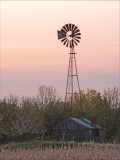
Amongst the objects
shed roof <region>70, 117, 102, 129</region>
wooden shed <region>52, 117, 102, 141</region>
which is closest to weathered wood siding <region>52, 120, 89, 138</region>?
wooden shed <region>52, 117, 102, 141</region>

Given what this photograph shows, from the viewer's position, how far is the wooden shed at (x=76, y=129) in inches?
1834

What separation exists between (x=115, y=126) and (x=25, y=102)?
11.5 meters

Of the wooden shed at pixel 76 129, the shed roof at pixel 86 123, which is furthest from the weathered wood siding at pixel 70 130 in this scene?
the shed roof at pixel 86 123

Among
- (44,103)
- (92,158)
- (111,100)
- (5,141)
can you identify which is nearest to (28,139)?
(5,141)

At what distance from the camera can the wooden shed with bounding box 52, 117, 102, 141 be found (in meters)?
46.6

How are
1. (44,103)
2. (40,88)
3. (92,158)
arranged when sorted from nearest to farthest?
1. (92,158)
2. (44,103)
3. (40,88)

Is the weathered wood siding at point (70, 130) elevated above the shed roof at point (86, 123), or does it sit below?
below

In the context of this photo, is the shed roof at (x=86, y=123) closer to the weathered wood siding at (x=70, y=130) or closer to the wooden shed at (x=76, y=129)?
the wooden shed at (x=76, y=129)

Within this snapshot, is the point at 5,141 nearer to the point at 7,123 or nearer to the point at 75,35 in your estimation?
the point at 7,123

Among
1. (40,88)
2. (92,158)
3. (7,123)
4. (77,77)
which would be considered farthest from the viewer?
(40,88)

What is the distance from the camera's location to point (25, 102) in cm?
5359

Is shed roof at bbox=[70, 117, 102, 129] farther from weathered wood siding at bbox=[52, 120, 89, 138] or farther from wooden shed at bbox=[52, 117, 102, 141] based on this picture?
weathered wood siding at bbox=[52, 120, 89, 138]

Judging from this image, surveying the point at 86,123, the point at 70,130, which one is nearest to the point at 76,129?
the point at 70,130

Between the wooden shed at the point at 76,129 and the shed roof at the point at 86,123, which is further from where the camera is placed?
the shed roof at the point at 86,123
